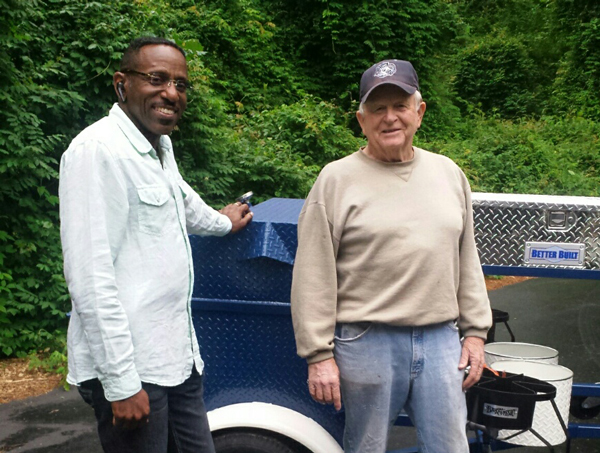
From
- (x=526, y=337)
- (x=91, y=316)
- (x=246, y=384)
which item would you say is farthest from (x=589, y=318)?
(x=91, y=316)

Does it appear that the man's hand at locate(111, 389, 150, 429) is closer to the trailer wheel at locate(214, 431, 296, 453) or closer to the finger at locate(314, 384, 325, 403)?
the finger at locate(314, 384, 325, 403)

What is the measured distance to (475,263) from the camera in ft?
8.13

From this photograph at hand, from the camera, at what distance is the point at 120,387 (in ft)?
6.64

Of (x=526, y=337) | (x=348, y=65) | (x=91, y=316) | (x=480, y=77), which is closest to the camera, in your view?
(x=91, y=316)

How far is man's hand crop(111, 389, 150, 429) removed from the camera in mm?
2039

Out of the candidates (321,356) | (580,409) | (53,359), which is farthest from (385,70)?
(53,359)

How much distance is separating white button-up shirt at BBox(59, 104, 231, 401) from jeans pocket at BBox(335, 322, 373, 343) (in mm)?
482

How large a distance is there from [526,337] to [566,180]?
740cm

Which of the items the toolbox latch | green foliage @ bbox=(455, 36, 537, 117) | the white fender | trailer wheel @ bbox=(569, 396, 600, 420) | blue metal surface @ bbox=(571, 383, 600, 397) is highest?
green foliage @ bbox=(455, 36, 537, 117)

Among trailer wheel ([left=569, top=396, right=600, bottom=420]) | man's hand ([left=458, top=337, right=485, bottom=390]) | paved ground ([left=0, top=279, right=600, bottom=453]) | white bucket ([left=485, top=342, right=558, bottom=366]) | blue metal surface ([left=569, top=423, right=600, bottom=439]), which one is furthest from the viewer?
paved ground ([left=0, top=279, right=600, bottom=453])

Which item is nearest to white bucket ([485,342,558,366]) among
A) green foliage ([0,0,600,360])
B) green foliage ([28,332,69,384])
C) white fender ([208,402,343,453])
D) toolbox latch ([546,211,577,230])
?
toolbox latch ([546,211,577,230])

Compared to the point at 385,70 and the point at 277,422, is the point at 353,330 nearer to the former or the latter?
the point at 277,422

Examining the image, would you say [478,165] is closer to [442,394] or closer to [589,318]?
[589,318]

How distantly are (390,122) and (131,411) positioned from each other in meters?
1.20
